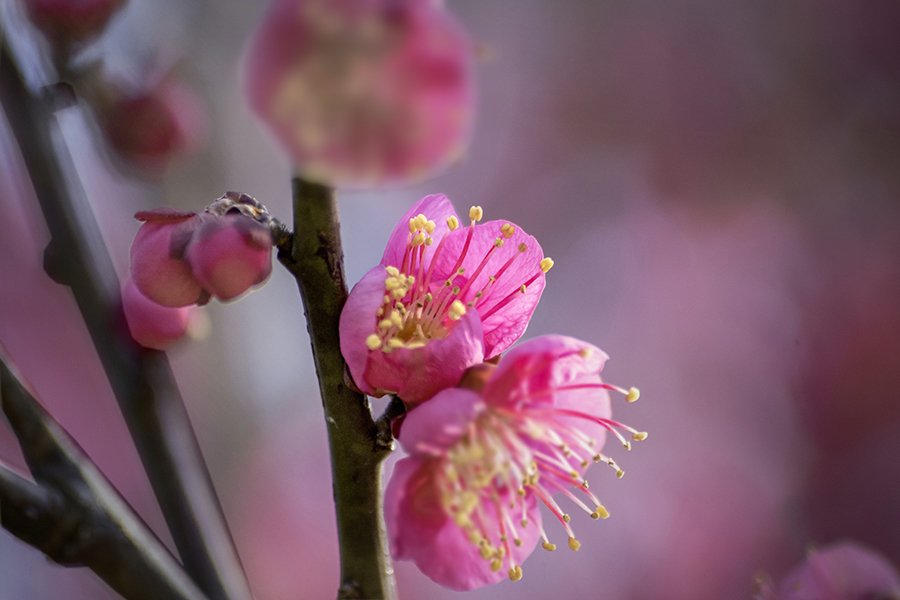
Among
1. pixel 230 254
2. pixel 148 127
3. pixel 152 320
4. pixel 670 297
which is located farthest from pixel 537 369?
pixel 670 297

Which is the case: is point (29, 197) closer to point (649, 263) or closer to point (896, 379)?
point (649, 263)

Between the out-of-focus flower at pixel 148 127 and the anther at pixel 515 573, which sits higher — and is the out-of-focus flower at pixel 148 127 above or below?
above

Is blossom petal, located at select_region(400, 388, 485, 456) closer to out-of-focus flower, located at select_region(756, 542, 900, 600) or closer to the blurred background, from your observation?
out-of-focus flower, located at select_region(756, 542, 900, 600)

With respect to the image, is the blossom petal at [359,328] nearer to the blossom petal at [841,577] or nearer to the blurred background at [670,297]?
the blossom petal at [841,577]

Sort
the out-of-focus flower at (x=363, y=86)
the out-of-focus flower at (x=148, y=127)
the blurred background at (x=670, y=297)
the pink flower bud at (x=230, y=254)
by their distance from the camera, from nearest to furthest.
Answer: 1. the out-of-focus flower at (x=363, y=86)
2. the pink flower bud at (x=230, y=254)
3. the out-of-focus flower at (x=148, y=127)
4. the blurred background at (x=670, y=297)

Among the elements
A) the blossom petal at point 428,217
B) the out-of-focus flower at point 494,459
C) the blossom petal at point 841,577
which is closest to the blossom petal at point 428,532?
the out-of-focus flower at point 494,459

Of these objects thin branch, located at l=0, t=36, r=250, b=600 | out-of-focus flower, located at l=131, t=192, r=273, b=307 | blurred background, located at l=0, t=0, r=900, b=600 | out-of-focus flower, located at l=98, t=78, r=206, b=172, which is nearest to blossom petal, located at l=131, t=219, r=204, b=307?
out-of-focus flower, located at l=131, t=192, r=273, b=307

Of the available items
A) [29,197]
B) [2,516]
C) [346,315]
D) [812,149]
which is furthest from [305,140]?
[812,149]
